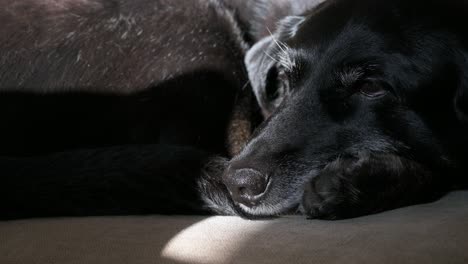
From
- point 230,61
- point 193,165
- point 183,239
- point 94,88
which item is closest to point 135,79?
point 94,88

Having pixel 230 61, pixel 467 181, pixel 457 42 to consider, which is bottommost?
pixel 467 181

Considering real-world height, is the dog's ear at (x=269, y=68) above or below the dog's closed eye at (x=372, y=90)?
below

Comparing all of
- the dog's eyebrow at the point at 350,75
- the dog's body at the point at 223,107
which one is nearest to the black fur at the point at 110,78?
the dog's body at the point at 223,107

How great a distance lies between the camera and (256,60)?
2.42m

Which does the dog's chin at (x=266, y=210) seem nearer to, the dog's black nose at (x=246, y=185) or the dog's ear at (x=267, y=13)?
the dog's black nose at (x=246, y=185)

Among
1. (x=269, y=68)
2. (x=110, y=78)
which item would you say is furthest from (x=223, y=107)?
(x=110, y=78)

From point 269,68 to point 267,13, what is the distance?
384mm

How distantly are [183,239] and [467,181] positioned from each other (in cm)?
95

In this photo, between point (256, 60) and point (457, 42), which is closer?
point (457, 42)

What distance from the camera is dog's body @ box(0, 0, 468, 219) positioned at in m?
1.69

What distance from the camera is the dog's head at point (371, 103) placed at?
1855 millimetres

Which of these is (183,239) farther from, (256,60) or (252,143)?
(256,60)

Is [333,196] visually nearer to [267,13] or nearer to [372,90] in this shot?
[372,90]

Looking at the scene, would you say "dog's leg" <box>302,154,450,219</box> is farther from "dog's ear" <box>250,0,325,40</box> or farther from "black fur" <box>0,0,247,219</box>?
"dog's ear" <box>250,0,325,40</box>
